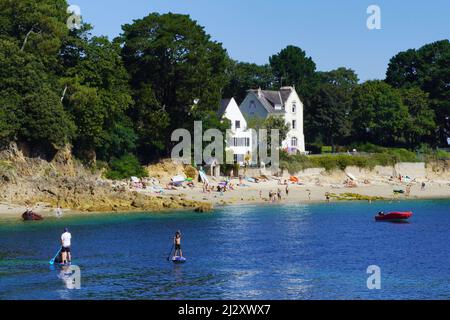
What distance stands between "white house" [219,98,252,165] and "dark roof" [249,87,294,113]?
7.70m

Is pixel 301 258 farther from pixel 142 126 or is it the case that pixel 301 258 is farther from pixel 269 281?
pixel 142 126

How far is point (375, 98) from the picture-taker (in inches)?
4781

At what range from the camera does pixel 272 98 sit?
12025cm

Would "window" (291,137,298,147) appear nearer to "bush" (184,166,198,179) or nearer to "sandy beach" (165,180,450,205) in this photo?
"sandy beach" (165,180,450,205)

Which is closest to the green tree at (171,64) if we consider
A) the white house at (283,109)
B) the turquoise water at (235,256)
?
the turquoise water at (235,256)

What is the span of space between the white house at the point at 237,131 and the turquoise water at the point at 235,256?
101 ft

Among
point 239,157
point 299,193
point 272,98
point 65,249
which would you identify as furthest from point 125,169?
point 65,249

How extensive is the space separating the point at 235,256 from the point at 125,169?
128 ft

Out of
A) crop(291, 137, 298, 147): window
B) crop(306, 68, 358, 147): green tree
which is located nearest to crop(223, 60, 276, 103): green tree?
crop(306, 68, 358, 147): green tree

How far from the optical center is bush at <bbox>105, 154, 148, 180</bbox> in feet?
285

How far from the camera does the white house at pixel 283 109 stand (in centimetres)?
11744

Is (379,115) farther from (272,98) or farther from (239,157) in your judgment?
(239,157)

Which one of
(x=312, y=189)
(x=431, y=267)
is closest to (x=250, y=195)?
(x=312, y=189)
